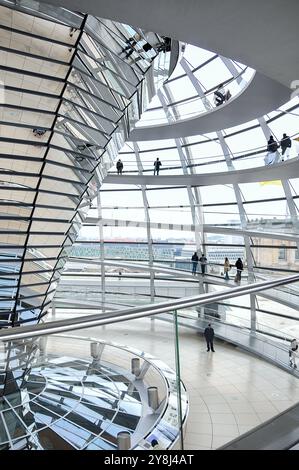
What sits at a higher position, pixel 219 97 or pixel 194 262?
pixel 219 97

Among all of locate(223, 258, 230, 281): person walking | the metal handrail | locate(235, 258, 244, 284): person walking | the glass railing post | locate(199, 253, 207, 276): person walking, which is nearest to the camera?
the metal handrail

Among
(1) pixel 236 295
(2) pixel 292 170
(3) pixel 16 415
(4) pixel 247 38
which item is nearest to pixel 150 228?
(2) pixel 292 170

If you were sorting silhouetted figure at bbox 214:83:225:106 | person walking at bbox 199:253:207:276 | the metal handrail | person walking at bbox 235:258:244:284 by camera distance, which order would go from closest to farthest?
1. the metal handrail
2. silhouetted figure at bbox 214:83:225:106
3. person walking at bbox 235:258:244:284
4. person walking at bbox 199:253:207:276

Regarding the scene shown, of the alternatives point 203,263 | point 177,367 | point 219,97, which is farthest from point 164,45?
point 203,263

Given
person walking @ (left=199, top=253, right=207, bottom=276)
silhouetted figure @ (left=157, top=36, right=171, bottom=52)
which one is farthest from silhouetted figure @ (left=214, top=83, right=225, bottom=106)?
person walking @ (left=199, top=253, right=207, bottom=276)

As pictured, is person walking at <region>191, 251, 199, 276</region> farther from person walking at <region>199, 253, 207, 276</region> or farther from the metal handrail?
the metal handrail

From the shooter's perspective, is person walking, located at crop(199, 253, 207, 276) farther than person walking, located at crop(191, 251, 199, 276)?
No

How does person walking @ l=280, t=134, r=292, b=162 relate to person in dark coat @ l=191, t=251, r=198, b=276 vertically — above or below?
above

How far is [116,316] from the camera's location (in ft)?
A: 8.20

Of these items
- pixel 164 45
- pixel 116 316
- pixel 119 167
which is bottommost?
pixel 116 316

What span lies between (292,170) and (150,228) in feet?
39.8

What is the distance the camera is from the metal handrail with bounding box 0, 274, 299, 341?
2246 mm

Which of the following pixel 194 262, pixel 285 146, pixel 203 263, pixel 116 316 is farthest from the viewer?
pixel 194 262

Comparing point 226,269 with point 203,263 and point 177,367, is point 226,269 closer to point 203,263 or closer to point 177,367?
point 203,263
